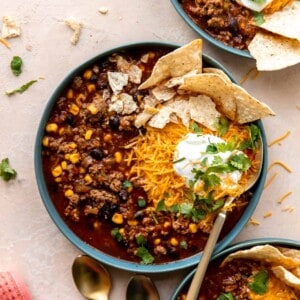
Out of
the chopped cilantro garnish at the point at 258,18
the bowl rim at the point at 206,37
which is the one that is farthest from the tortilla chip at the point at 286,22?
the bowl rim at the point at 206,37

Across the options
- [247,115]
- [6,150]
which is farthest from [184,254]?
[6,150]

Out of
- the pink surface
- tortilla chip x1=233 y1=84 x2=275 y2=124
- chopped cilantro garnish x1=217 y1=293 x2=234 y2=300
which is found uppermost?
tortilla chip x1=233 y1=84 x2=275 y2=124

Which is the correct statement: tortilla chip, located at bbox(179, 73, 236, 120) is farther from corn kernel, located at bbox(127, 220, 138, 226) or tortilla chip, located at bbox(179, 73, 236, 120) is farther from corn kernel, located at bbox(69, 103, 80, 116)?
corn kernel, located at bbox(127, 220, 138, 226)

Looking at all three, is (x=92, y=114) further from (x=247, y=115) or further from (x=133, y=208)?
(x=247, y=115)

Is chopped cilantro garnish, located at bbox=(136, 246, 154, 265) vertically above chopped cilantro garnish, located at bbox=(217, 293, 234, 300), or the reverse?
chopped cilantro garnish, located at bbox=(217, 293, 234, 300)

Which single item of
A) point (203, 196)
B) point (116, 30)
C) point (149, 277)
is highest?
point (116, 30)

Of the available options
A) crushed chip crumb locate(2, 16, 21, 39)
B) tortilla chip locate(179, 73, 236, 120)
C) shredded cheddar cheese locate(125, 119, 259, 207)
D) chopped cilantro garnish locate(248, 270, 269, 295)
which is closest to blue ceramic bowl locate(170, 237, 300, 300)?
chopped cilantro garnish locate(248, 270, 269, 295)
